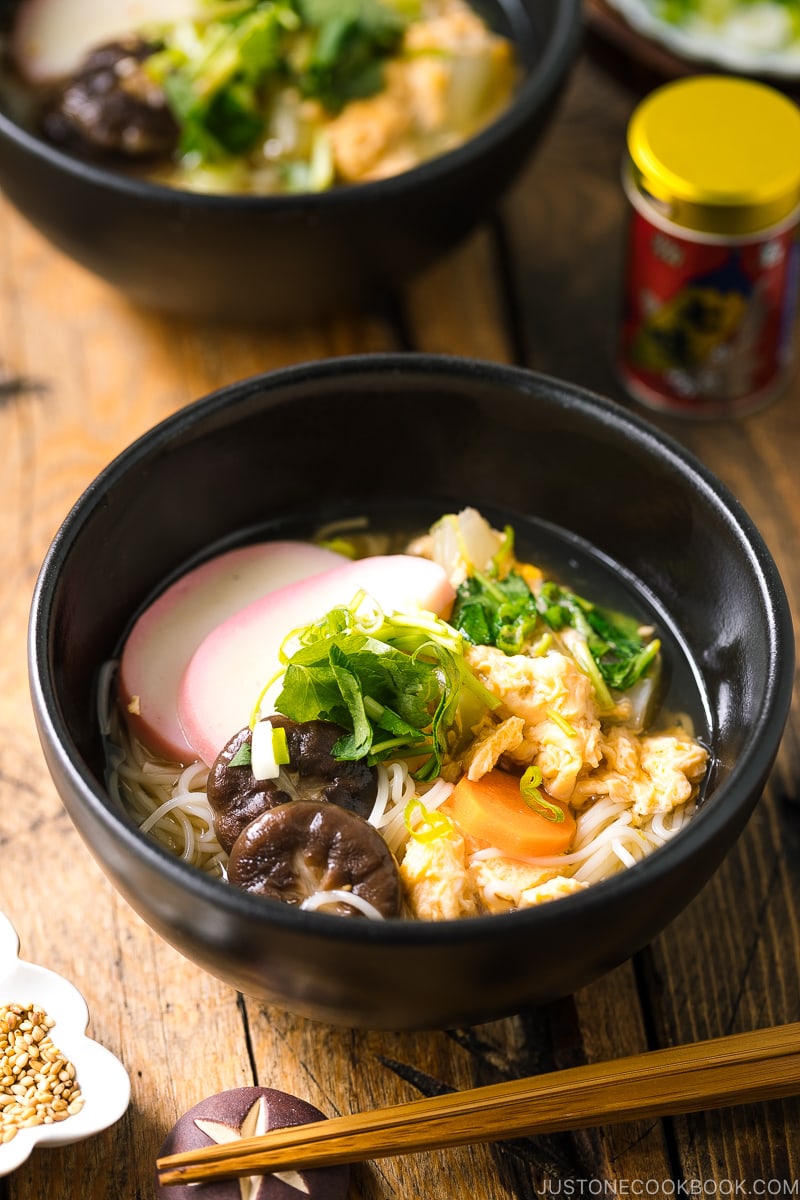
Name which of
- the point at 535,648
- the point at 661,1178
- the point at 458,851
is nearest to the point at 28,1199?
the point at 458,851

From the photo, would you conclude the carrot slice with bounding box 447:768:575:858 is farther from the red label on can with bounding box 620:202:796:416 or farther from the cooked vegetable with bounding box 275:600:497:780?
the red label on can with bounding box 620:202:796:416

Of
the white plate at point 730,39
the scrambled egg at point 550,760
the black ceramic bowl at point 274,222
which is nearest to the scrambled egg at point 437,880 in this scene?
the scrambled egg at point 550,760

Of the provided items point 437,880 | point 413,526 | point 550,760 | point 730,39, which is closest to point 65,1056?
point 437,880

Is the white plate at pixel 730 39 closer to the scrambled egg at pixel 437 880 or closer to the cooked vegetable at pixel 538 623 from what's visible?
the cooked vegetable at pixel 538 623

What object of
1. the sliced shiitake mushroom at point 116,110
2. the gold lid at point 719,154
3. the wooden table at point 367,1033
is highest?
the sliced shiitake mushroom at point 116,110

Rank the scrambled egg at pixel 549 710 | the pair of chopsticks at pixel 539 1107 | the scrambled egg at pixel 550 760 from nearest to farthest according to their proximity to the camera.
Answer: the pair of chopsticks at pixel 539 1107 < the scrambled egg at pixel 550 760 < the scrambled egg at pixel 549 710

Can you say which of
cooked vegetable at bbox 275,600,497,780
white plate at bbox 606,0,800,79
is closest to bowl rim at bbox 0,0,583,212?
white plate at bbox 606,0,800,79
